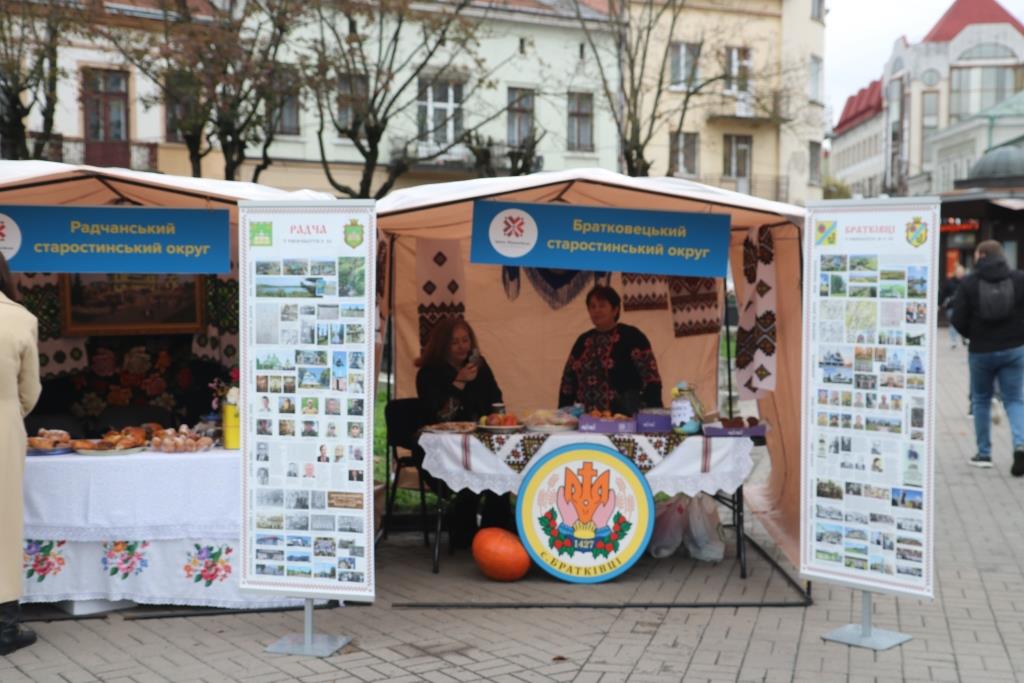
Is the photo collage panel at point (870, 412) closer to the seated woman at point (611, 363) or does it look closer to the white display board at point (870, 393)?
the white display board at point (870, 393)

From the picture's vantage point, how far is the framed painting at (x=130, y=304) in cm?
825

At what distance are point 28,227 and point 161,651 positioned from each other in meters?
2.44

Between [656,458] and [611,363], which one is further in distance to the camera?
[611,363]

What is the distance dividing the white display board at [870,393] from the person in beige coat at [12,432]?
3.57 meters

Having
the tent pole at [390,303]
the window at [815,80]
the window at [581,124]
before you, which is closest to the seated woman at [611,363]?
the tent pole at [390,303]

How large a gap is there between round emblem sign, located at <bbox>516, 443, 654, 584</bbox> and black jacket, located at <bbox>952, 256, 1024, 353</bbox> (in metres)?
4.50

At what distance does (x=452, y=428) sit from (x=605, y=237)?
A: 1507mm

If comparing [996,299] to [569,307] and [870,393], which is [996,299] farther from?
[870,393]

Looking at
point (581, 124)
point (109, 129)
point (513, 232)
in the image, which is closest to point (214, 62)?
Answer: point (513, 232)

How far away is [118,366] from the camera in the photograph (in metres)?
8.45

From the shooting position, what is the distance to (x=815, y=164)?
43.5 meters

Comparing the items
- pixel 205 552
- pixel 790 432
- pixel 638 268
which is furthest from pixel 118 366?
pixel 790 432

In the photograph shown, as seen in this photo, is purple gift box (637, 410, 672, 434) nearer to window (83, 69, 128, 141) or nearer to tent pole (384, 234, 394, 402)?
tent pole (384, 234, 394, 402)

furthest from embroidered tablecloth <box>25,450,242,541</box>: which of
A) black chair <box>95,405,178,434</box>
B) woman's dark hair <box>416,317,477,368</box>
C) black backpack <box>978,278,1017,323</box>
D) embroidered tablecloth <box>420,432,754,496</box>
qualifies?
black backpack <box>978,278,1017,323</box>
